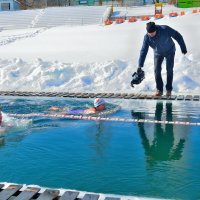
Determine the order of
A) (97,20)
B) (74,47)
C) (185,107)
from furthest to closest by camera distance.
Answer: (97,20) < (74,47) < (185,107)

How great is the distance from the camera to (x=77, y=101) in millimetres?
10586

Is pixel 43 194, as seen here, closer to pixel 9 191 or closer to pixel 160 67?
pixel 9 191

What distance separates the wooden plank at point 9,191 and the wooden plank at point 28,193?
11 centimetres

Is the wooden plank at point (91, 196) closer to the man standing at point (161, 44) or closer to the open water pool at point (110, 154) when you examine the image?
the open water pool at point (110, 154)

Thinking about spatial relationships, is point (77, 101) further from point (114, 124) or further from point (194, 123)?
point (194, 123)

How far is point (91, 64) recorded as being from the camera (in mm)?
14016

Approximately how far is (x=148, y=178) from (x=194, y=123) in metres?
3.12

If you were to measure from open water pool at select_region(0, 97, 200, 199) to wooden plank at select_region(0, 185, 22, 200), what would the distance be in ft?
0.99

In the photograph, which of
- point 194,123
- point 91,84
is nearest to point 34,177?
point 194,123

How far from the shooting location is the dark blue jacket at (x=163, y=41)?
9.94 metres

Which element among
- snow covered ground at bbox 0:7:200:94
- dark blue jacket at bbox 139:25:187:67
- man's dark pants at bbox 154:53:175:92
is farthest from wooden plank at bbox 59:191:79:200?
snow covered ground at bbox 0:7:200:94

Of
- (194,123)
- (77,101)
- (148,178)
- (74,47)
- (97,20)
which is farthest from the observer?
(97,20)

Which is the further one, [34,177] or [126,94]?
[126,94]

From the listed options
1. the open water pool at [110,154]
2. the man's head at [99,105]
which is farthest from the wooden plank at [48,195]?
the man's head at [99,105]
